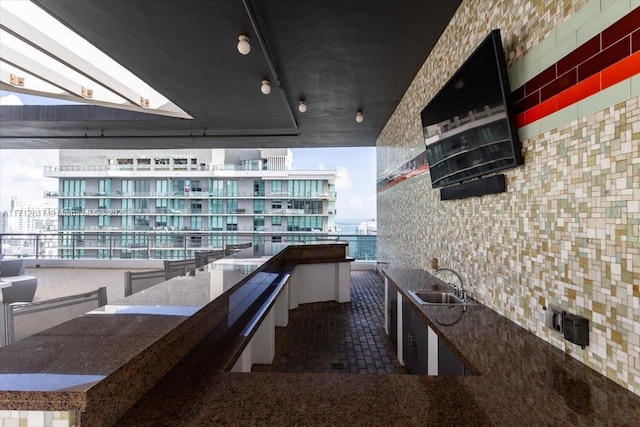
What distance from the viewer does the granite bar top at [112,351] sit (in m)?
0.88

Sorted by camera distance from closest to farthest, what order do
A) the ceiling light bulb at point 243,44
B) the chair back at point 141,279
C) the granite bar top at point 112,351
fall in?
the granite bar top at point 112,351
the chair back at point 141,279
the ceiling light bulb at point 243,44

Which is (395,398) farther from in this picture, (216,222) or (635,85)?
(216,222)

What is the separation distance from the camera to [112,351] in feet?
3.65

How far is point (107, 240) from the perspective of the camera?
32.0 feet

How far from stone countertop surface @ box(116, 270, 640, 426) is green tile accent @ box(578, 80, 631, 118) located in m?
1.16

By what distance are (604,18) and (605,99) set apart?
355mm

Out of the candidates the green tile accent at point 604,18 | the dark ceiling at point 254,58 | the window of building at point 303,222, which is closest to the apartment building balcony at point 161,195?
the window of building at point 303,222

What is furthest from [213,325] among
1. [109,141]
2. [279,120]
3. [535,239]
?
[109,141]

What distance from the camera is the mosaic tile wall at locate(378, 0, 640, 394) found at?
1338 mm

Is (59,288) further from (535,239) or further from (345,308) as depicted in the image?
(535,239)

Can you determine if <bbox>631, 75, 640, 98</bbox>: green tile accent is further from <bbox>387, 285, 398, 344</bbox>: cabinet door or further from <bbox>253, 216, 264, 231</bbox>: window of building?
<bbox>253, 216, 264, 231</bbox>: window of building

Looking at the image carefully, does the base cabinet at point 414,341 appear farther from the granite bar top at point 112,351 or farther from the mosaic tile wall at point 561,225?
the granite bar top at point 112,351

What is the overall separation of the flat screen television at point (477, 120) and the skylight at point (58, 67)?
14.1 ft

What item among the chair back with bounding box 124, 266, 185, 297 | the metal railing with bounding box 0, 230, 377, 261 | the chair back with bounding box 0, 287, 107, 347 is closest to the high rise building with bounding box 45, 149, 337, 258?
the metal railing with bounding box 0, 230, 377, 261
